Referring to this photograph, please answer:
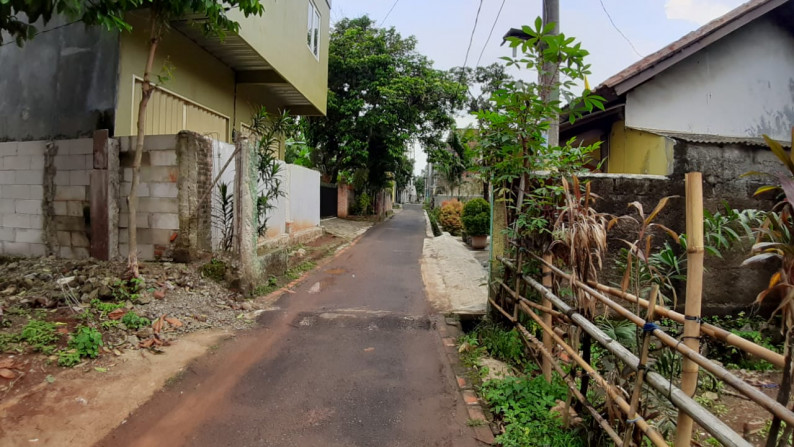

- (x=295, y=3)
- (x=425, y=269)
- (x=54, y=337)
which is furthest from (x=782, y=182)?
(x=295, y=3)

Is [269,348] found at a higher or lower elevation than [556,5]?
lower

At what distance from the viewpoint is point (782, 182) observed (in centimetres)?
134

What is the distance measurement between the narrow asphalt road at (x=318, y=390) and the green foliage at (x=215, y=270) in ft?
3.31

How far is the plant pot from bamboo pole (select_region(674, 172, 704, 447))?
33.2 feet

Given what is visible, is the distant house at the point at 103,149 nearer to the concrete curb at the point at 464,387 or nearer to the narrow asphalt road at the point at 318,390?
the narrow asphalt road at the point at 318,390

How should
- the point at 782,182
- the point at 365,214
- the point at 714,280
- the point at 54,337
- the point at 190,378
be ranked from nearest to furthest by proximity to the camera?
the point at 782,182, the point at 190,378, the point at 54,337, the point at 714,280, the point at 365,214

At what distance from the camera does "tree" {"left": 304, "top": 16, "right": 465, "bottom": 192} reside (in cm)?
1753

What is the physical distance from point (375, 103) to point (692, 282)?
17.5m

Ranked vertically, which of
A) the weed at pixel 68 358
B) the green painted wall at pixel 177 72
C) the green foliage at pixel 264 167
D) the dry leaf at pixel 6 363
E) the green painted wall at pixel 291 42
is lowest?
the weed at pixel 68 358

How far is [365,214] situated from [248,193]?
15.2 metres

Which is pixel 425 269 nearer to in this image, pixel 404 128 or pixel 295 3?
pixel 295 3

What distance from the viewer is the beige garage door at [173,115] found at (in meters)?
6.45

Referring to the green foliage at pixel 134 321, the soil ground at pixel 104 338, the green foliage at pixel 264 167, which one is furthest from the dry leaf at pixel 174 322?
the green foliage at pixel 264 167

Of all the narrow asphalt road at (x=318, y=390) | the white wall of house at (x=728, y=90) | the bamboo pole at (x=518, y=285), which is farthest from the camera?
the white wall of house at (x=728, y=90)
